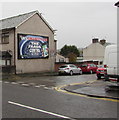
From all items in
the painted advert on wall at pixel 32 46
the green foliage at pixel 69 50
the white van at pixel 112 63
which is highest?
the green foliage at pixel 69 50

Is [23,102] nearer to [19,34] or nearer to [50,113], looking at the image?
[50,113]

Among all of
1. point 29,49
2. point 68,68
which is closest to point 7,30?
point 29,49

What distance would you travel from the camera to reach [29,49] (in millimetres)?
26234

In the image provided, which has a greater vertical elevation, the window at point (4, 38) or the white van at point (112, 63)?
the window at point (4, 38)

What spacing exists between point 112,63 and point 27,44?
16251mm

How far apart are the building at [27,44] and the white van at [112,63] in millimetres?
14905

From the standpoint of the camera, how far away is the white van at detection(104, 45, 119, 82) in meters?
11.4

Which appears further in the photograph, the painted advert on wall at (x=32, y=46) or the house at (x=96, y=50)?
the house at (x=96, y=50)

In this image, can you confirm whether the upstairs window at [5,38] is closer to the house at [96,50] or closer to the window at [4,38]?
the window at [4,38]

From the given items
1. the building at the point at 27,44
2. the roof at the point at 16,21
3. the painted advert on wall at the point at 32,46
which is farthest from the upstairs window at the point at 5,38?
the painted advert on wall at the point at 32,46

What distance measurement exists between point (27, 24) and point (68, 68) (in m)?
7.88

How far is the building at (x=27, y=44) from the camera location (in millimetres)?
24922

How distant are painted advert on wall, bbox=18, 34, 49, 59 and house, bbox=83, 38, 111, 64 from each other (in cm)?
2853

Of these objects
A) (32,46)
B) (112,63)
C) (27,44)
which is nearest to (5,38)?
(27,44)
